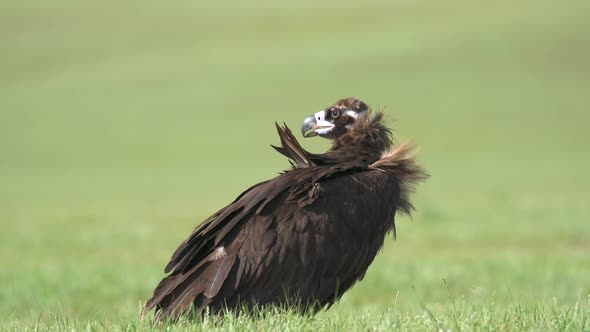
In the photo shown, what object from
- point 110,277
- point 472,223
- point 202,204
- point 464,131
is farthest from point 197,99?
point 110,277

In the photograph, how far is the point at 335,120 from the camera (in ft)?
21.9

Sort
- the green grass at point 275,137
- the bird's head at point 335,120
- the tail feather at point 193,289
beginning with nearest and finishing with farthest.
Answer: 1. the tail feather at point 193,289
2. the bird's head at point 335,120
3. the green grass at point 275,137

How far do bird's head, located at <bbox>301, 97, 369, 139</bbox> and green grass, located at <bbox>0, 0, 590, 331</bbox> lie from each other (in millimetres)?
373

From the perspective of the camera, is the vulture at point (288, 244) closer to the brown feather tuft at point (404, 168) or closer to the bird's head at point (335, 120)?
the brown feather tuft at point (404, 168)

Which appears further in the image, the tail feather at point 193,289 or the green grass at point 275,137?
the green grass at point 275,137

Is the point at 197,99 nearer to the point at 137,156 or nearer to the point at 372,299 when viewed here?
the point at 137,156

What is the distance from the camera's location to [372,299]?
11008 millimetres

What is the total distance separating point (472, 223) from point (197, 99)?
82.9ft

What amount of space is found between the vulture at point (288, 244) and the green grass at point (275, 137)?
13.4 inches

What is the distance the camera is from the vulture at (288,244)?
5375mm

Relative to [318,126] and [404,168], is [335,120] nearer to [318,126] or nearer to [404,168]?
[318,126]

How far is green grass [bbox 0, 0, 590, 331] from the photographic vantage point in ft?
37.2

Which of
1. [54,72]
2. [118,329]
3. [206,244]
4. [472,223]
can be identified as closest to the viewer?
[118,329]

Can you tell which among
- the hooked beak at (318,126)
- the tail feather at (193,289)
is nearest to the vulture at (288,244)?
the tail feather at (193,289)
